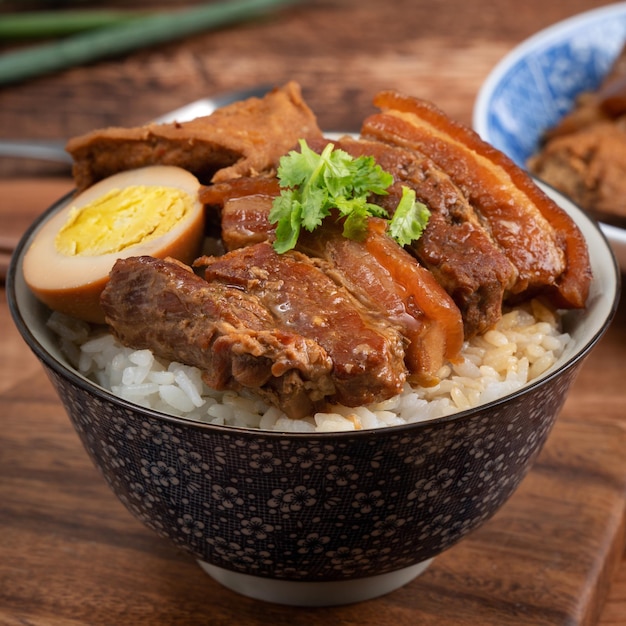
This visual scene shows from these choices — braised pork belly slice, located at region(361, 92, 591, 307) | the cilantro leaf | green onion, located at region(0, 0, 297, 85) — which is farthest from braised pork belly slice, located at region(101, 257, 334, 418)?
green onion, located at region(0, 0, 297, 85)

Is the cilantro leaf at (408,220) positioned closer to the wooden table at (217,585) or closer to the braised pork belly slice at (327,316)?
the braised pork belly slice at (327,316)

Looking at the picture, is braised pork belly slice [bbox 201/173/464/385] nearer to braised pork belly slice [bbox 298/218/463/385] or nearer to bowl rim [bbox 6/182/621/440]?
braised pork belly slice [bbox 298/218/463/385]

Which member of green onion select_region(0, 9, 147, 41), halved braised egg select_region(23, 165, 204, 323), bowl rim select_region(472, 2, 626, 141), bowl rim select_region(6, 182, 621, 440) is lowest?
green onion select_region(0, 9, 147, 41)

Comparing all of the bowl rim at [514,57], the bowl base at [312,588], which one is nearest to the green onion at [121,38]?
the bowl rim at [514,57]

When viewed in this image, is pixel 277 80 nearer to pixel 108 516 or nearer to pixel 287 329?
pixel 108 516

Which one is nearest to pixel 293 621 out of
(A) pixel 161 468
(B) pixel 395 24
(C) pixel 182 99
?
(A) pixel 161 468
